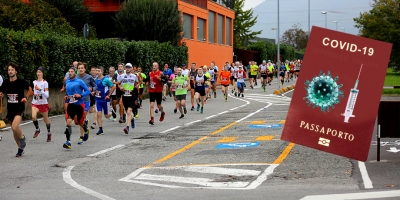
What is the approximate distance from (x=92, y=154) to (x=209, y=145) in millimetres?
Answer: 2568

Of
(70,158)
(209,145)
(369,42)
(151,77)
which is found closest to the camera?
(369,42)

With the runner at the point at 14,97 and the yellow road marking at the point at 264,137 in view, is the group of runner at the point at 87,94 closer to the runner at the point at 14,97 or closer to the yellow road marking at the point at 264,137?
the runner at the point at 14,97

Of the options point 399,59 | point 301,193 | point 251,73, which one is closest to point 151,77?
point 301,193

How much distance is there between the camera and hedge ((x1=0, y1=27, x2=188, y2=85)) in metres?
23.6

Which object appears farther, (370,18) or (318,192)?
(370,18)

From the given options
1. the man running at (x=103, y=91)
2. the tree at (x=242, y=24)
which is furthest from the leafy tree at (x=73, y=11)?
the tree at (x=242, y=24)

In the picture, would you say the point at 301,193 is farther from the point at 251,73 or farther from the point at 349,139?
the point at 251,73

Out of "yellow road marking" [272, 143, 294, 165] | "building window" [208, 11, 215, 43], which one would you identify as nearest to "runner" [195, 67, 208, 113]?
"yellow road marking" [272, 143, 294, 165]

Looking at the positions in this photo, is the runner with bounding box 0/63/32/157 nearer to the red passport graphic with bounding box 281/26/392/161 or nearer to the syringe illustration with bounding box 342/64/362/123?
the red passport graphic with bounding box 281/26/392/161

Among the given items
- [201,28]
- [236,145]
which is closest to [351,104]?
[236,145]

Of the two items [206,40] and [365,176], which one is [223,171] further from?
[206,40]

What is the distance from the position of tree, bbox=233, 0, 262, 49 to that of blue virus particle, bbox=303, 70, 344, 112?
93.3 m

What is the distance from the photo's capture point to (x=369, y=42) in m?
10.9

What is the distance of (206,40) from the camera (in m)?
54.8
